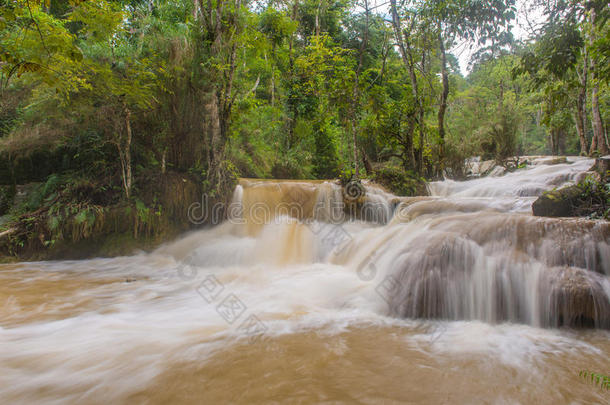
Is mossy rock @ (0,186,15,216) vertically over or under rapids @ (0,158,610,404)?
over

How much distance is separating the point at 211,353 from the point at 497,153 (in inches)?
550

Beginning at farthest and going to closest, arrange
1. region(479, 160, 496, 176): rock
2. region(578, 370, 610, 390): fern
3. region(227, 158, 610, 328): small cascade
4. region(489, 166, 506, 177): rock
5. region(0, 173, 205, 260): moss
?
region(479, 160, 496, 176): rock
region(489, 166, 506, 177): rock
region(0, 173, 205, 260): moss
region(227, 158, 610, 328): small cascade
region(578, 370, 610, 390): fern

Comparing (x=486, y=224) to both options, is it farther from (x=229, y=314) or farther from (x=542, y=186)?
(x=542, y=186)

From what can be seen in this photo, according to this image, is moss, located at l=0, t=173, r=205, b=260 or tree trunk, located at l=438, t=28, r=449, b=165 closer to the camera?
moss, located at l=0, t=173, r=205, b=260

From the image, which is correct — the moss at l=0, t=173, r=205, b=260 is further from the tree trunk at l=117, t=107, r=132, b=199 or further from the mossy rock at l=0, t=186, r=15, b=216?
the mossy rock at l=0, t=186, r=15, b=216

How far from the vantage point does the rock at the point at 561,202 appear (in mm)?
4246

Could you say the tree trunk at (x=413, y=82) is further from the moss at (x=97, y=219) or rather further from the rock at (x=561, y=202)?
the moss at (x=97, y=219)

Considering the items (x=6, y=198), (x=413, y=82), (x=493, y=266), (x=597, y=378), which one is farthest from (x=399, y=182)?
(x=6, y=198)

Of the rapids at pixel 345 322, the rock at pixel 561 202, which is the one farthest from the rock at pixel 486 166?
the rock at pixel 561 202

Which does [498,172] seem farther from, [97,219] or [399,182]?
[97,219]

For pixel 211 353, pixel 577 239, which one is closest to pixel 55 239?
pixel 211 353

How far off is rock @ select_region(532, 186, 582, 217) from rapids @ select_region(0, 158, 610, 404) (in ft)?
2.46

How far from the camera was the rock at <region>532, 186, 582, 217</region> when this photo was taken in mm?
4246

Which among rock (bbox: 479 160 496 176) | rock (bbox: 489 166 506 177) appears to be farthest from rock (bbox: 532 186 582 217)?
rock (bbox: 479 160 496 176)
